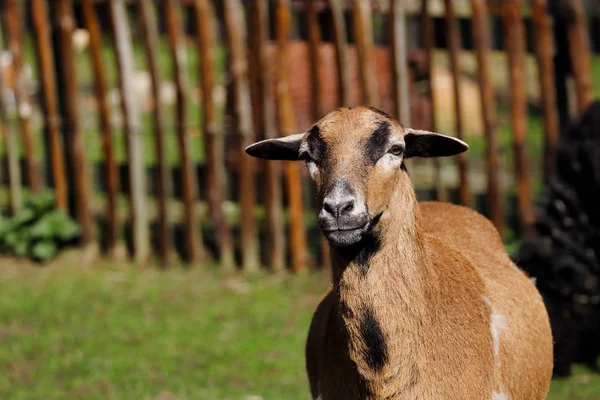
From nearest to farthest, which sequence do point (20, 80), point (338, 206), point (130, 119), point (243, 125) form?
point (338, 206) → point (243, 125) → point (130, 119) → point (20, 80)

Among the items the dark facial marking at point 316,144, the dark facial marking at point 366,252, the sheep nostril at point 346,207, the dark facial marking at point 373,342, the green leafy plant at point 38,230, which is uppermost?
the dark facial marking at point 316,144

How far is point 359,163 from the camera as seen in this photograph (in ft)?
13.5

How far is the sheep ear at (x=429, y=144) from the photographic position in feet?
14.6

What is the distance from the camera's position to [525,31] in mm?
8992

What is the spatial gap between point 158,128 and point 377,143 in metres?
5.60

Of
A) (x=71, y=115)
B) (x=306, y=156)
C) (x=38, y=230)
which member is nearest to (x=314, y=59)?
(x=71, y=115)

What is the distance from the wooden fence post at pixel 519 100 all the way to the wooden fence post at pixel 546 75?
15cm

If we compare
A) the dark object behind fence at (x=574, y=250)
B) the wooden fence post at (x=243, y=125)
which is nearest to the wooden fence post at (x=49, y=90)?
the wooden fence post at (x=243, y=125)

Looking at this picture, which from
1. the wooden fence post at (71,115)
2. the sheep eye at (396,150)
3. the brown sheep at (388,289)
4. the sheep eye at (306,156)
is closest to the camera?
the brown sheep at (388,289)

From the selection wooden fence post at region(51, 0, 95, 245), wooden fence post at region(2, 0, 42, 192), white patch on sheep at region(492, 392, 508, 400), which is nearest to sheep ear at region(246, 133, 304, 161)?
white patch on sheep at region(492, 392, 508, 400)

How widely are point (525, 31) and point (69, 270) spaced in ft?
16.2

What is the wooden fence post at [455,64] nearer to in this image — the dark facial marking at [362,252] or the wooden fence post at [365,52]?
the wooden fence post at [365,52]

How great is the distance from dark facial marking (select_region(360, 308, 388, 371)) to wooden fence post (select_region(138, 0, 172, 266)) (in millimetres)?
5665

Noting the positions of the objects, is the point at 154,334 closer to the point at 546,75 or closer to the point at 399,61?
the point at 399,61
